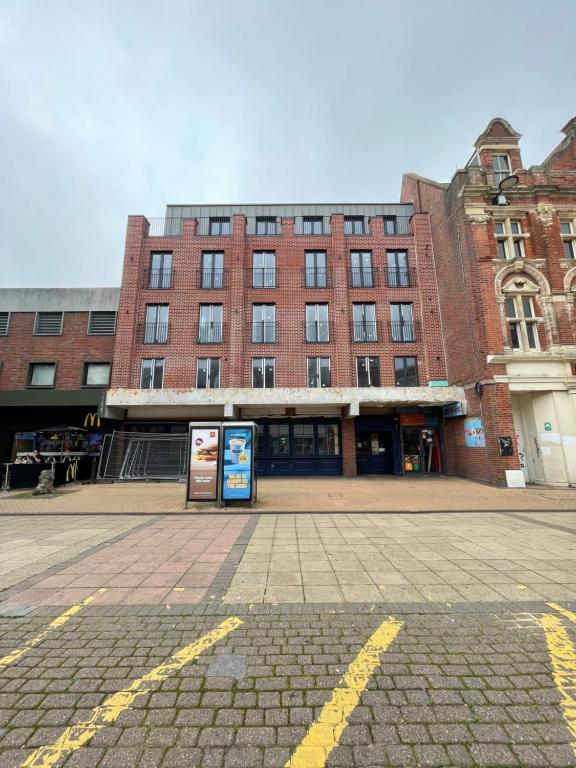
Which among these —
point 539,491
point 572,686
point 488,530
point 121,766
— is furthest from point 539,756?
point 539,491

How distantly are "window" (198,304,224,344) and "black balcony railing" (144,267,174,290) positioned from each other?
8.87 feet

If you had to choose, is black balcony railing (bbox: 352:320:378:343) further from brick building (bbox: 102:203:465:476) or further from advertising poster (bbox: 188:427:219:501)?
advertising poster (bbox: 188:427:219:501)

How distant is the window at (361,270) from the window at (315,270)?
172cm

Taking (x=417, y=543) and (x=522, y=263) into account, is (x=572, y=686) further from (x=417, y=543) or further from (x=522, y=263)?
(x=522, y=263)

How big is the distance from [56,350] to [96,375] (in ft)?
9.64

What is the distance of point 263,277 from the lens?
1980 cm

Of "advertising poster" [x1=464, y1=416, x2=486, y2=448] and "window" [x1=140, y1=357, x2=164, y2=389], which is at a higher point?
"window" [x1=140, y1=357, x2=164, y2=389]

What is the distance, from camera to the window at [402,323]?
1902 centimetres

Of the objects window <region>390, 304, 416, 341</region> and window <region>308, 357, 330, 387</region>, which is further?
window <region>390, 304, 416, 341</region>

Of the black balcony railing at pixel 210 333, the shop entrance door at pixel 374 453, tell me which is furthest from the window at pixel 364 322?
the black balcony railing at pixel 210 333

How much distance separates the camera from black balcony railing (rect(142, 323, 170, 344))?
1888cm

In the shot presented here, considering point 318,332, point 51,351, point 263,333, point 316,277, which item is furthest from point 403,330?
point 51,351

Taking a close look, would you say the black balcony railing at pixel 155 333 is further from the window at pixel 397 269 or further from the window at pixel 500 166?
the window at pixel 500 166

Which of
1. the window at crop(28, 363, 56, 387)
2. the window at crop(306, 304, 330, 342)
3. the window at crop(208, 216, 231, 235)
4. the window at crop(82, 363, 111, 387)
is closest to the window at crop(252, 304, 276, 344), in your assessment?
the window at crop(306, 304, 330, 342)
